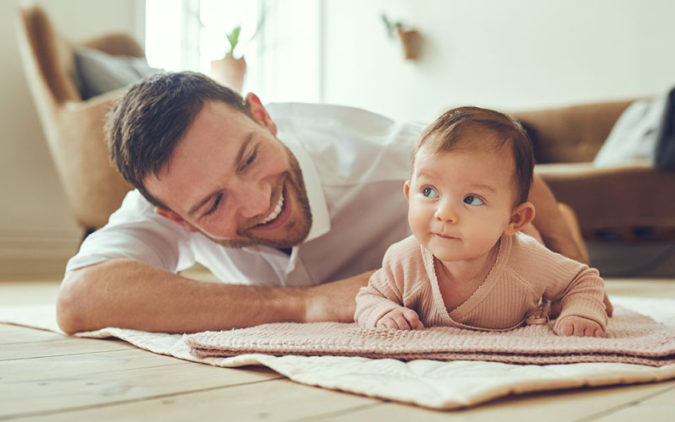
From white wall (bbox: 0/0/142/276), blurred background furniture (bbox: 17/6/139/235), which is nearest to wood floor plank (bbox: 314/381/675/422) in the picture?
blurred background furniture (bbox: 17/6/139/235)

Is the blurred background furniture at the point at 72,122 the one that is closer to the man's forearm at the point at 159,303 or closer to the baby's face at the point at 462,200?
the man's forearm at the point at 159,303

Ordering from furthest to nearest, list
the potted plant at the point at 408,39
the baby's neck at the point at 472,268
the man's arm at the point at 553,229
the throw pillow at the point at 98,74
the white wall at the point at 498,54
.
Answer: the potted plant at the point at 408,39 → the white wall at the point at 498,54 → the throw pillow at the point at 98,74 → the man's arm at the point at 553,229 → the baby's neck at the point at 472,268

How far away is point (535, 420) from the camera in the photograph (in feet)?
1.90

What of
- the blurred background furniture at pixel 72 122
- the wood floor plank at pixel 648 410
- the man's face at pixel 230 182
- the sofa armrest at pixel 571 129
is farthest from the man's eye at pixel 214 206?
the sofa armrest at pixel 571 129

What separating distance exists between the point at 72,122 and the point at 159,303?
1.65 m

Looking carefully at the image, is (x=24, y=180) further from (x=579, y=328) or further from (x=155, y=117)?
(x=579, y=328)

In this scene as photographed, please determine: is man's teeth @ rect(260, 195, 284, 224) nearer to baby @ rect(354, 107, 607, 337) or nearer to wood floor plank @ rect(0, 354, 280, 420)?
baby @ rect(354, 107, 607, 337)

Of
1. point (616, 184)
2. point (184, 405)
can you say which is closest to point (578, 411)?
point (184, 405)

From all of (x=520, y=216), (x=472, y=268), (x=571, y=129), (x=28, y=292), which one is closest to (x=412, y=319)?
(x=472, y=268)

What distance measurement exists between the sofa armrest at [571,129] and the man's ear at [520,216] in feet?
8.43

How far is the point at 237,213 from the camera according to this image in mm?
1231

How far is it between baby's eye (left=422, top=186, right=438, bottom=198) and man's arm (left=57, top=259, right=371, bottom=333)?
0.92ft

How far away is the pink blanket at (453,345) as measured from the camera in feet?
2.58

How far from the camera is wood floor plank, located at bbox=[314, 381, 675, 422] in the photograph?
1.94 ft
